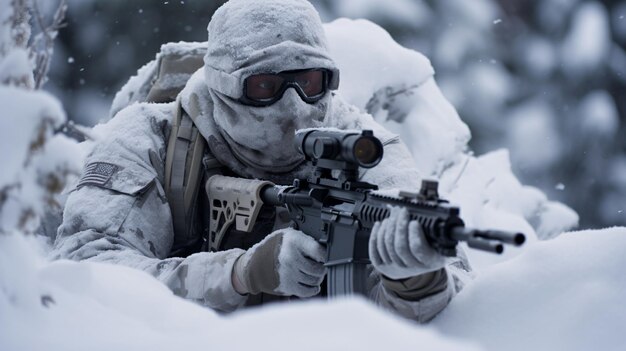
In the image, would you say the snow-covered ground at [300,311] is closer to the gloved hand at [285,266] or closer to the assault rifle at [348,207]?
the assault rifle at [348,207]

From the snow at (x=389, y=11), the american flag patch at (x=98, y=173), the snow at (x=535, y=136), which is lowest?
the snow at (x=535, y=136)

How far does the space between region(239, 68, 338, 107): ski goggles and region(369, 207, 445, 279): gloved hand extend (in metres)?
1.00

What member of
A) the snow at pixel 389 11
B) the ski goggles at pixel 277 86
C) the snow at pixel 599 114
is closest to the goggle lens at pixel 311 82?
the ski goggles at pixel 277 86

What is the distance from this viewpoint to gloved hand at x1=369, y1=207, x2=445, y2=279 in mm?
2123

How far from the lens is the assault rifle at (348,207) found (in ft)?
6.82

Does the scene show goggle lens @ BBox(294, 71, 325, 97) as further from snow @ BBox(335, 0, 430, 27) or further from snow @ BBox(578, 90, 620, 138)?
snow @ BBox(578, 90, 620, 138)

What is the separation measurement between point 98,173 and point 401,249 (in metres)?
1.49

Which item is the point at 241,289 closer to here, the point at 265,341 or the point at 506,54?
the point at 265,341

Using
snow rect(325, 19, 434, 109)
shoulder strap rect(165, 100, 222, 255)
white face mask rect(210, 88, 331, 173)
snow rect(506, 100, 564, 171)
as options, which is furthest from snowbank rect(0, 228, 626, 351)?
snow rect(506, 100, 564, 171)

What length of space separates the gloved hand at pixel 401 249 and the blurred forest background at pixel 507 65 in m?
6.09

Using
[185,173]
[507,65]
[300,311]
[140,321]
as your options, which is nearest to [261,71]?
[185,173]

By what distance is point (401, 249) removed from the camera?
2160 millimetres

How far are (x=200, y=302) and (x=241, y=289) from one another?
161 millimetres

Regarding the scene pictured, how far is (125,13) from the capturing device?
824 cm
